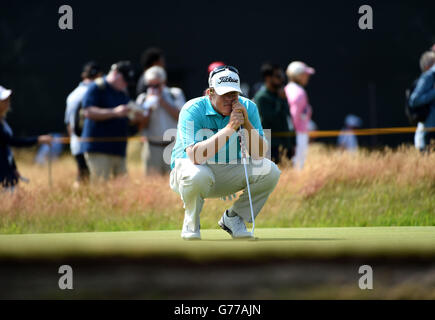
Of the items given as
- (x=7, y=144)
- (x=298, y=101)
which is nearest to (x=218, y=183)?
(x=7, y=144)

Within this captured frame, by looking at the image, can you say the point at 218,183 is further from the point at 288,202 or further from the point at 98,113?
the point at 98,113

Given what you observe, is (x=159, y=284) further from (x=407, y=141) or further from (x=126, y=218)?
(x=407, y=141)

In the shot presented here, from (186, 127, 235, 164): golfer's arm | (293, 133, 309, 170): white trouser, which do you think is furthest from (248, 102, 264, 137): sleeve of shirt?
(293, 133, 309, 170): white trouser

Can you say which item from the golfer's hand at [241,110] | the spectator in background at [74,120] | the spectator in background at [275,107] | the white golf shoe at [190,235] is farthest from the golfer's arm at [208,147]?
the spectator in background at [74,120]

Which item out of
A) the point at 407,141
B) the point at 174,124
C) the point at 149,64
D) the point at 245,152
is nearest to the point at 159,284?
the point at 245,152

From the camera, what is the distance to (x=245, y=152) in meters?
5.30

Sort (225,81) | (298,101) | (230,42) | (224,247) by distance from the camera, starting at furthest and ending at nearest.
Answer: (230,42) → (298,101) → (225,81) → (224,247)

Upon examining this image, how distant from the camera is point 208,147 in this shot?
16.2 feet

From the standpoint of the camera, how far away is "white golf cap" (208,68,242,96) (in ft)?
16.0

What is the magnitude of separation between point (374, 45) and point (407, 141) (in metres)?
1.97

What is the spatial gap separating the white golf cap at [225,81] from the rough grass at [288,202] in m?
2.70

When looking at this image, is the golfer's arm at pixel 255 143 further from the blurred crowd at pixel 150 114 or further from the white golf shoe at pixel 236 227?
the blurred crowd at pixel 150 114

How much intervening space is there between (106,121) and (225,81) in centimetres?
371

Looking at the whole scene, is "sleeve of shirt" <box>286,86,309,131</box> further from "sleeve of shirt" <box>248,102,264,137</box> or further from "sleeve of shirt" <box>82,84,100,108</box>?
"sleeve of shirt" <box>248,102,264,137</box>
